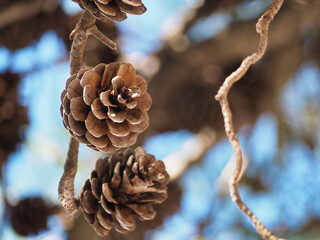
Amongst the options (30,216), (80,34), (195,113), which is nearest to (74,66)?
(80,34)

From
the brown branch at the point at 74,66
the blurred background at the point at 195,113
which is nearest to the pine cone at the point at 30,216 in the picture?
the blurred background at the point at 195,113

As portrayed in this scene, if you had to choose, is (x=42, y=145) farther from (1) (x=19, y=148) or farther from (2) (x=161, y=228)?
(2) (x=161, y=228)

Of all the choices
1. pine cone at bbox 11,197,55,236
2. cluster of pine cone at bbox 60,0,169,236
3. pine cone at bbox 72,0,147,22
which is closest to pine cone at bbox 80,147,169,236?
cluster of pine cone at bbox 60,0,169,236

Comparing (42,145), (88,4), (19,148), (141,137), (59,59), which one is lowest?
(42,145)

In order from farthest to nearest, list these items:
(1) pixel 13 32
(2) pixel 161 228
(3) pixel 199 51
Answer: (3) pixel 199 51 → (1) pixel 13 32 → (2) pixel 161 228

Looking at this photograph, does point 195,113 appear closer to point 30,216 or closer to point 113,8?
point 30,216

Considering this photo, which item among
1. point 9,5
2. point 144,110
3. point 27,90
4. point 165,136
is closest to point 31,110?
point 27,90
